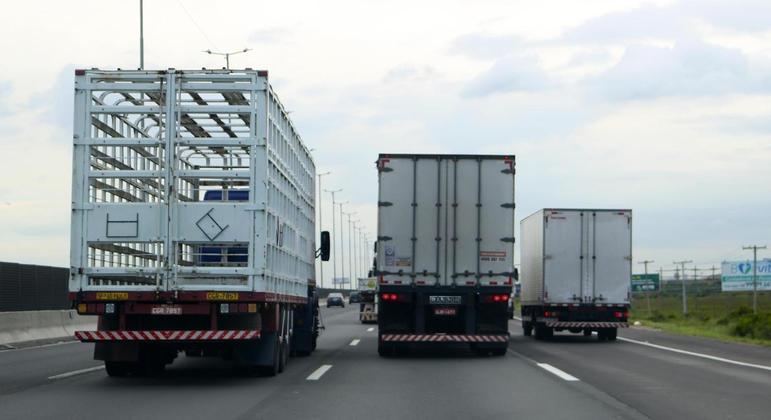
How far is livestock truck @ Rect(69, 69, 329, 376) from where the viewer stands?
591 inches

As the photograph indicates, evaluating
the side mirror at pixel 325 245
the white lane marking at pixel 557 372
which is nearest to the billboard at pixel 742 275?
the side mirror at pixel 325 245

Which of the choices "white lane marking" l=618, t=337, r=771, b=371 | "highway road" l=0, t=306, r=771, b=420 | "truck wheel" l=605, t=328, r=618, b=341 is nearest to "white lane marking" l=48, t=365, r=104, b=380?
"highway road" l=0, t=306, r=771, b=420

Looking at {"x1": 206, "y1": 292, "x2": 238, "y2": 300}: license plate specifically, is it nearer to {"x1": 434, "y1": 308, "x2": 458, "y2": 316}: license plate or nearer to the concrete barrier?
{"x1": 434, "y1": 308, "x2": 458, "y2": 316}: license plate

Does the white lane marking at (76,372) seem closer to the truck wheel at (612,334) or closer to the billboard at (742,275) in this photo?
the truck wheel at (612,334)

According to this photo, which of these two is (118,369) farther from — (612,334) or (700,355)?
(612,334)

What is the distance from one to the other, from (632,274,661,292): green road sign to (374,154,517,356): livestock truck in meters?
61.8

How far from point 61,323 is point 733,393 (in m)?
20.8

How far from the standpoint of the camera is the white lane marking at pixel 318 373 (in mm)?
16703

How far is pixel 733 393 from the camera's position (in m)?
14.9

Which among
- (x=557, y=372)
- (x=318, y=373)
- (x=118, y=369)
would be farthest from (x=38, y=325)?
(x=557, y=372)

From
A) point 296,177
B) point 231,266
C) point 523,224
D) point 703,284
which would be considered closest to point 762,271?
point 523,224

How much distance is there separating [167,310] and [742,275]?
61.5 m

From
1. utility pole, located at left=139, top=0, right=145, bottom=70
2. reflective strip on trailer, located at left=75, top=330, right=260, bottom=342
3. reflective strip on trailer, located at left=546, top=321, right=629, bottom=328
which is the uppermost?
utility pole, located at left=139, top=0, right=145, bottom=70

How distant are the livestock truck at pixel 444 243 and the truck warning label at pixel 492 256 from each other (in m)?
0.02
